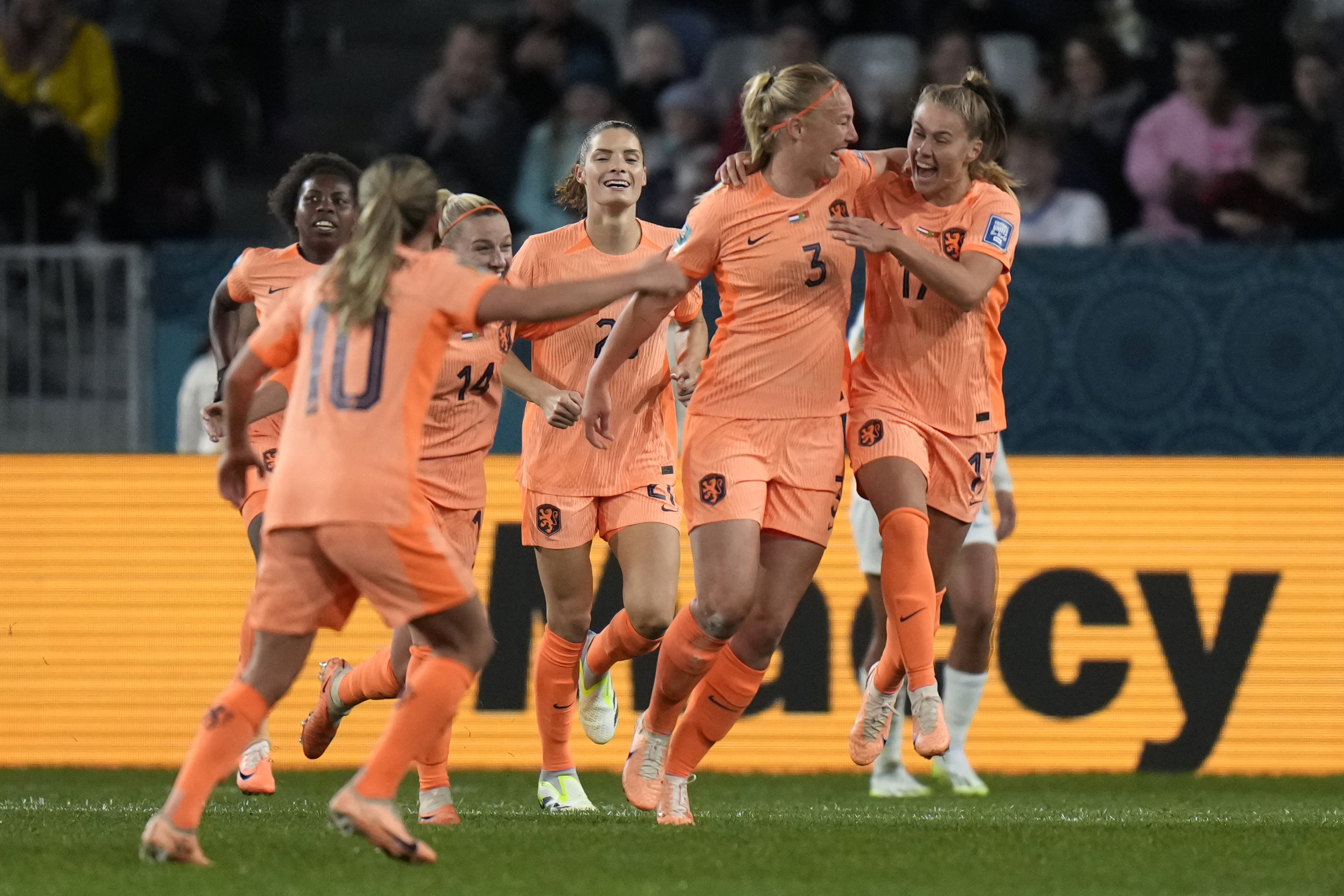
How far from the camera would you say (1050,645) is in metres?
9.16

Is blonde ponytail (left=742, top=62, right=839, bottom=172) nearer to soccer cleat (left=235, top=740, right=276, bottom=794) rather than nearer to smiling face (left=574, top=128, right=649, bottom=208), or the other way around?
smiling face (left=574, top=128, right=649, bottom=208)

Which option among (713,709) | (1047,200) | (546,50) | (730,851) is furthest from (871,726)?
(546,50)

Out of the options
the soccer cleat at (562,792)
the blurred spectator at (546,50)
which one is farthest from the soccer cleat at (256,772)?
the blurred spectator at (546,50)

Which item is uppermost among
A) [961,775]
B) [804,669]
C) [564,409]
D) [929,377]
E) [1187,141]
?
[1187,141]

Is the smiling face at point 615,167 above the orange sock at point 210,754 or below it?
above

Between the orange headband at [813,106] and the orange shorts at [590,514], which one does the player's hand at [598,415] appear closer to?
the orange shorts at [590,514]

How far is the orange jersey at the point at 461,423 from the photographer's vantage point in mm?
7027

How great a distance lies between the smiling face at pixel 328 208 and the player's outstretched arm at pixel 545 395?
77 centimetres

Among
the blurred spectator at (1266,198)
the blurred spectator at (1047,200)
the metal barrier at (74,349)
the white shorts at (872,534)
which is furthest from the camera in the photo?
the blurred spectator at (1047,200)

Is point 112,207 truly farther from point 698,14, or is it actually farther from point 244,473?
point 244,473

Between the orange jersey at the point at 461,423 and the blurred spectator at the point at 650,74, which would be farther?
the blurred spectator at the point at 650,74

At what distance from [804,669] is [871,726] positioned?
8.53ft

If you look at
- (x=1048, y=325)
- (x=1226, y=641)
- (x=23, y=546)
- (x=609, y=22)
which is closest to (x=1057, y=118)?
(x=1048, y=325)

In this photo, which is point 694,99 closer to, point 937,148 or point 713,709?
point 937,148
